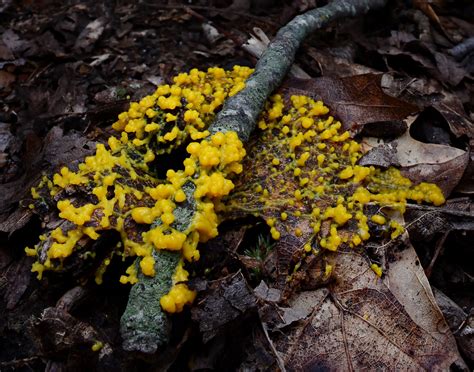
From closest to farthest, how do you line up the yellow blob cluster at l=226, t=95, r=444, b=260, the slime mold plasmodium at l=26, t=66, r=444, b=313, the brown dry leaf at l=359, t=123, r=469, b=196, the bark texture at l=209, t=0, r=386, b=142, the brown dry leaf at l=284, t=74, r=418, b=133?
the slime mold plasmodium at l=26, t=66, r=444, b=313 → the yellow blob cluster at l=226, t=95, r=444, b=260 → the bark texture at l=209, t=0, r=386, b=142 → the brown dry leaf at l=359, t=123, r=469, b=196 → the brown dry leaf at l=284, t=74, r=418, b=133

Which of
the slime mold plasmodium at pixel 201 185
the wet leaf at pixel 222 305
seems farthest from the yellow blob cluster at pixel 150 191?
the wet leaf at pixel 222 305

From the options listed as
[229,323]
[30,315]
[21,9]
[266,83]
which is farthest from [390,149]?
[21,9]

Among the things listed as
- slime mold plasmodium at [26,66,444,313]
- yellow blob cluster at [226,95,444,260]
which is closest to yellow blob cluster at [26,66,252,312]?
slime mold plasmodium at [26,66,444,313]

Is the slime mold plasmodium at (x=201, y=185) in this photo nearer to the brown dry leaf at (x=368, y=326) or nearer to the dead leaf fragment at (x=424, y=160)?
the dead leaf fragment at (x=424, y=160)

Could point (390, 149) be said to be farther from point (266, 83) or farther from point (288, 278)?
point (288, 278)

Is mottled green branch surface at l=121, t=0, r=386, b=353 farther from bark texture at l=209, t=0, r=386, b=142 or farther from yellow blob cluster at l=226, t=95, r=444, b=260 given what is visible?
yellow blob cluster at l=226, t=95, r=444, b=260

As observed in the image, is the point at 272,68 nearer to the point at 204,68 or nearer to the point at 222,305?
the point at 204,68

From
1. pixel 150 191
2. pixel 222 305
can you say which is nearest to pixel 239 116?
pixel 150 191
